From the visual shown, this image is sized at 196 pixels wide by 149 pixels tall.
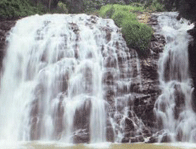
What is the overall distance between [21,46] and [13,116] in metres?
3.06

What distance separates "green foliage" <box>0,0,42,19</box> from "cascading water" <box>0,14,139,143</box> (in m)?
2.78

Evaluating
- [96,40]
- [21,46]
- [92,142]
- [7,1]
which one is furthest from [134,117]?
[7,1]

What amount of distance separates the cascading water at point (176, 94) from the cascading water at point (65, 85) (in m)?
1.37

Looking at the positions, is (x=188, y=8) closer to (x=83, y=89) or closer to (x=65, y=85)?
(x=83, y=89)

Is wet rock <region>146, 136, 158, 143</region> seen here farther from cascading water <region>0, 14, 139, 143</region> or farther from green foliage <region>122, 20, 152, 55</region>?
green foliage <region>122, 20, 152, 55</region>

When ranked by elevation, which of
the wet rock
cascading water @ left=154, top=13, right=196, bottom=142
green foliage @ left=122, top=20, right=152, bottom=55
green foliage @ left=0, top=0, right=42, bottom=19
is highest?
green foliage @ left=0, top=0, right=42, bottom=19

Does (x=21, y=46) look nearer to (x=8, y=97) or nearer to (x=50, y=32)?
(x=50, y=32)

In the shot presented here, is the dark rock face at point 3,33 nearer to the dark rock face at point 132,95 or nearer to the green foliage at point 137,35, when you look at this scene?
the dark rock face at point 132,95

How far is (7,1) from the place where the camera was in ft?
38.8

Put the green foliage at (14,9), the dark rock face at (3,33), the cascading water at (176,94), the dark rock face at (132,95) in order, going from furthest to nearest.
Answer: the green foliage at (14,9), the dark rock face at (3,33), the cascading water at (176,94), the dark rock face at (132,95)

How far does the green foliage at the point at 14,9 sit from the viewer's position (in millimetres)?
11141

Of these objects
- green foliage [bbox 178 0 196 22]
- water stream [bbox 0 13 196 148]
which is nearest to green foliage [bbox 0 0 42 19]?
water stream [bbox 0 13 196 148]

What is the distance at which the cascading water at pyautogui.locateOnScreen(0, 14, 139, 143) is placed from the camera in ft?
21.8

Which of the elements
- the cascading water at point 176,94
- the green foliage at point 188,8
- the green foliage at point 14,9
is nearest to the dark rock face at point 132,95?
the cascading water at point 176,94
